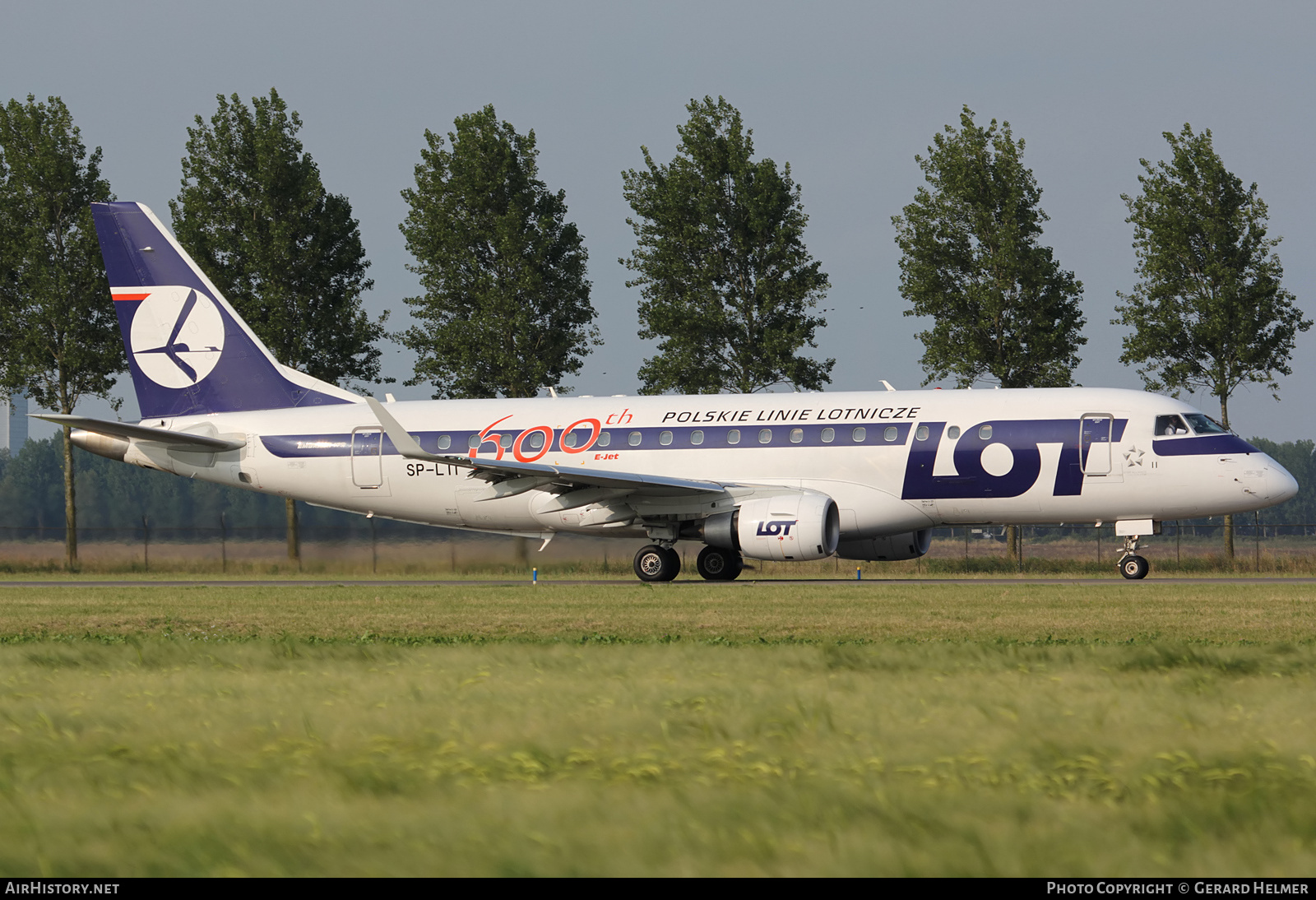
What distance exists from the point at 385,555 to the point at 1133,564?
19.3 meters

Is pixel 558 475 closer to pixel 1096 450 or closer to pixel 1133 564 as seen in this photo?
pixel 1096 450

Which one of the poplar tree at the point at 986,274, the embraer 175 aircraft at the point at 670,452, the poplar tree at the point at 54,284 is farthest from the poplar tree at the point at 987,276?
the poplar tree at the point at 54,284

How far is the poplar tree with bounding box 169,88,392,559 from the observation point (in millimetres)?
44875

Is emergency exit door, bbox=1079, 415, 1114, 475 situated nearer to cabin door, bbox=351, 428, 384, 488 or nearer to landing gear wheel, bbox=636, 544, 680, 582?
landing gear wheel, bbox=636, 544, 680, 582

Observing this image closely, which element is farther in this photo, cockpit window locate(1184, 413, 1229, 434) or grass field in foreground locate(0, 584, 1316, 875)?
cockpit window locate(1184, 413, 1229, 434)

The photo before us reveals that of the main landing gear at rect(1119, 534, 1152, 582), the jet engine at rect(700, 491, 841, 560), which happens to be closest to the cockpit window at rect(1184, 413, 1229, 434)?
the main landing gear at rect(1119, 534, 1152, 582)

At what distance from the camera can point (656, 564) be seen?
28.4 m

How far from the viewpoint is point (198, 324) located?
3216 cm

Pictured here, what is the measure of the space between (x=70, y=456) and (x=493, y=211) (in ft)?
52.1

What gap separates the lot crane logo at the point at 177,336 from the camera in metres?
32.1

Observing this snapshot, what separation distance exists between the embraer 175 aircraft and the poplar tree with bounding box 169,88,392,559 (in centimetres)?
1203

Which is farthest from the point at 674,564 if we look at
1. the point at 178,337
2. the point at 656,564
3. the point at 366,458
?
the point at 178,337

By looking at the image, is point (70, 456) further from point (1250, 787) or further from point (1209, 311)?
point (1250, 787)

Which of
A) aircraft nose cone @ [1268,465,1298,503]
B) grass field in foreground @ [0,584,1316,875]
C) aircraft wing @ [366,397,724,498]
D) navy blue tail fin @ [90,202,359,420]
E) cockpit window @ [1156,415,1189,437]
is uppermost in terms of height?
navy blue tail fin @ [90,202,359,420]
